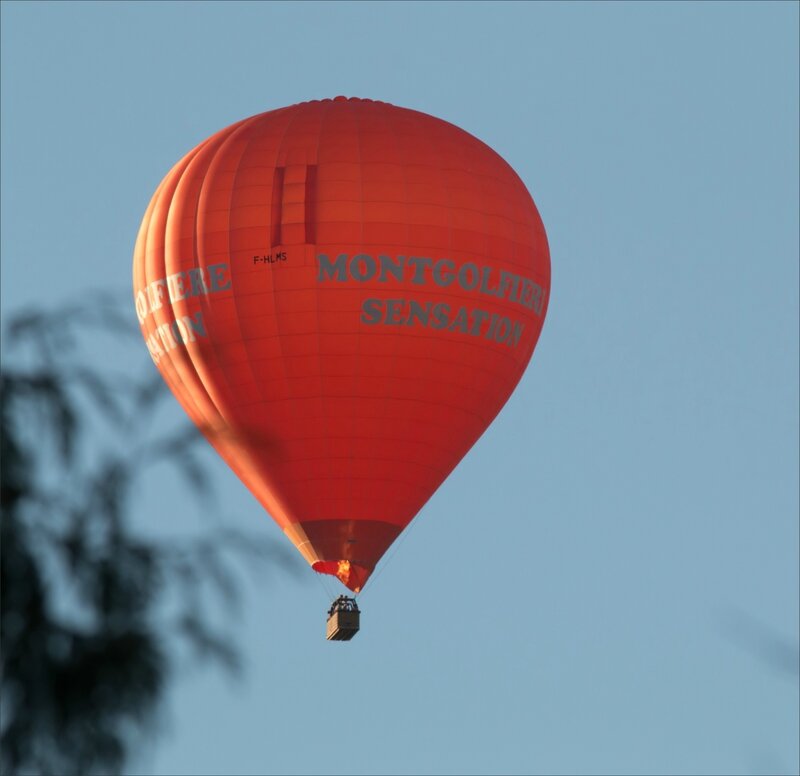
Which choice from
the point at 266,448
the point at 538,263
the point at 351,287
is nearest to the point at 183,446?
the point at 266,448

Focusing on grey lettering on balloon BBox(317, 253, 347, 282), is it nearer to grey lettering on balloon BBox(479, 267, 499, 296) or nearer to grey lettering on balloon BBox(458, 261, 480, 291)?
grey lettering on balloon BBox(458, 261, 480, 291)

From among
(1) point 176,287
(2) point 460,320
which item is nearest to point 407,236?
(2) point 460,320

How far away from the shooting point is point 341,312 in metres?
39.0

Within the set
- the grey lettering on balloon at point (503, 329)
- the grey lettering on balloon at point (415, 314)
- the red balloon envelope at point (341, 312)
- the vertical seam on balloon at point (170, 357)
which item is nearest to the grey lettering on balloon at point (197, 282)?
the red balloon envelope at point (341, 312)

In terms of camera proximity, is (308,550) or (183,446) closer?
(183,446)

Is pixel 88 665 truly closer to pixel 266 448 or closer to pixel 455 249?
pixel 266 448

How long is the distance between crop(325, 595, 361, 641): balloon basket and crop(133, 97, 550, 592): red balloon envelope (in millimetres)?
360

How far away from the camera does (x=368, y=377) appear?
1544 inches

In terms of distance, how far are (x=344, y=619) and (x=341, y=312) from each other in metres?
5.21

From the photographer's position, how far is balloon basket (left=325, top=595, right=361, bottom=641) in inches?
1556

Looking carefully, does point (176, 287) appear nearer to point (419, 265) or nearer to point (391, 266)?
point (391, 266)

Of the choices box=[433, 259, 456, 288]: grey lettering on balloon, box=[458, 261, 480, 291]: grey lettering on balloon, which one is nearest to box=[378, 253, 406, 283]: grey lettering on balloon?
box=[433, 259, 456, 288]: grey lettering on balloon

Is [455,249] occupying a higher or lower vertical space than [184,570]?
higher

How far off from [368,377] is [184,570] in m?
32.9
